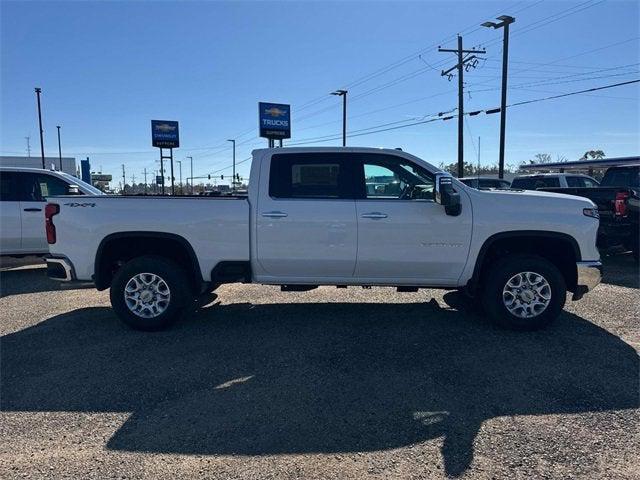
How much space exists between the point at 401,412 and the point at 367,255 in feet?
6.74

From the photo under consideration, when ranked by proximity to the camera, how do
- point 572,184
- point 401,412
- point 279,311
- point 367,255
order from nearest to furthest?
1. point 401,412
2. point 367,255
3. point 279,311
4. point 572,184

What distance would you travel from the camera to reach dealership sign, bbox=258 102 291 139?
37594 mm

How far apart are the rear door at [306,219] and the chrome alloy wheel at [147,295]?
1072 millimetres

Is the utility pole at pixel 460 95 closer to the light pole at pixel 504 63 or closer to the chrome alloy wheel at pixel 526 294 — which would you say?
the light pole at pixel 504 63

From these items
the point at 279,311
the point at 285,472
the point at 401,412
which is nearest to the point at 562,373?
the point at 401,412

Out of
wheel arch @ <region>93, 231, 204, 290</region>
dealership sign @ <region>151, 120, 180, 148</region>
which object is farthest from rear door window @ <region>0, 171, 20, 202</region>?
dealership sign @ <region>151, 120, 180, 148</region>

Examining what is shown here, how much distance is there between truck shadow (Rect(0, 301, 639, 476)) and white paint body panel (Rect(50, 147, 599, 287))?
0.71 meters

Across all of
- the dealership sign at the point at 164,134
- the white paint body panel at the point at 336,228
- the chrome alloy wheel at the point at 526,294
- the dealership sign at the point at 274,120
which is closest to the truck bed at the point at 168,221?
the white paint body panel at the point at 336,228

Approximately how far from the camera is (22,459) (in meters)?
3.10

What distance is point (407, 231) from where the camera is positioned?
5363 millimetres

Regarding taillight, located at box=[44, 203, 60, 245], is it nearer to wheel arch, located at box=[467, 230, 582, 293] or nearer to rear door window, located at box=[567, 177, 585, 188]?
wheel arch, located at box=[467, 230, 582, 293]

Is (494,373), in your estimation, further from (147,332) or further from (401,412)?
(147,332)

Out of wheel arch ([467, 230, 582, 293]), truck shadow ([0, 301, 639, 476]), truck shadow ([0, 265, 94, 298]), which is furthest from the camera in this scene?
truck shadow ([0, 265, 94, 298])

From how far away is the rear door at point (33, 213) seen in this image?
28.4 ft
